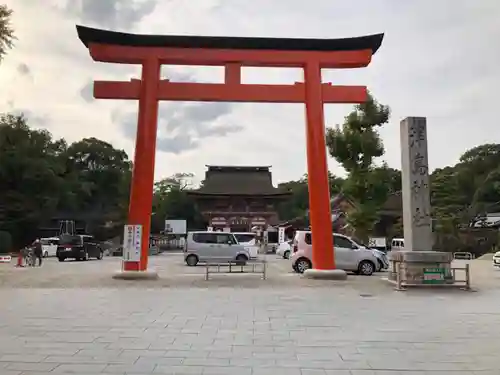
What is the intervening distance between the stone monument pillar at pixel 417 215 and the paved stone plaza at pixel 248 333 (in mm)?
1176

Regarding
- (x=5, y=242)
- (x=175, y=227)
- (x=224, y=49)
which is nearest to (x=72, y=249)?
(x=5, y=242)

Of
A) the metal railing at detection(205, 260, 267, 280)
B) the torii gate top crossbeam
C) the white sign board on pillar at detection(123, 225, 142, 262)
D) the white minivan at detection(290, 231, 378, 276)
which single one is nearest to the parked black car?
the metal railing at detection(205, 260, 267, 280)

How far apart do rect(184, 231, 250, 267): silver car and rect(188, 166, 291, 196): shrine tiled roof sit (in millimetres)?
19850

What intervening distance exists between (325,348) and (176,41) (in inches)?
487

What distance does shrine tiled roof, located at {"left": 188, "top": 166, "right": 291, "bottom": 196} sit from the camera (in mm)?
45281

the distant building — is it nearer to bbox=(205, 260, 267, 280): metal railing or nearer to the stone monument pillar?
bbox=(205, 260, 267, 280): metal railing

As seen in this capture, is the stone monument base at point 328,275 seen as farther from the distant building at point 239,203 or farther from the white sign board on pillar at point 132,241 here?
the distant building at point 239,203

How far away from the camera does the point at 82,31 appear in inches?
612

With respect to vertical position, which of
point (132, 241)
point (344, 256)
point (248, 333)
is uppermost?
point (132, 241)

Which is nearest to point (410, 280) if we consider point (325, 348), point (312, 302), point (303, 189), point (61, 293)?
point (312, 302)

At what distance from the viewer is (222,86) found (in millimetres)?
16000

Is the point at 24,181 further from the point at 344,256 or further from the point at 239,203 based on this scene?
the point at 344,256

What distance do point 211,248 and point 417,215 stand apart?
13.1 meters

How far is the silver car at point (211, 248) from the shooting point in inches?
958
